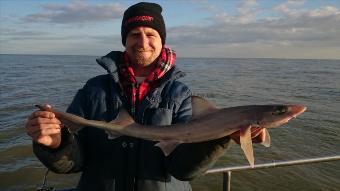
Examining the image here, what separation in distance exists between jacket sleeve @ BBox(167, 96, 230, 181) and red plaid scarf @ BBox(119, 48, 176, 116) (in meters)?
0.71

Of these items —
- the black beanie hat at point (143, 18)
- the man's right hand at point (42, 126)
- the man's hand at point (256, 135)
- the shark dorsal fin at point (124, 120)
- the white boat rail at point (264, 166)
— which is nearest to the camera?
the man's hand at point (256, 135)

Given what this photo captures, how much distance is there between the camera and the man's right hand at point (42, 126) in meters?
3.11

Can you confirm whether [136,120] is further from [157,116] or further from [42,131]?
[42,131]

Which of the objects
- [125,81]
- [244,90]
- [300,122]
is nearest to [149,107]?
[125,81]

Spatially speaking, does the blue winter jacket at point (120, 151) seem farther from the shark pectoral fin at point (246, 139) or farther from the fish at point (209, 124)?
the shark pectoral fin at point (246, 139)

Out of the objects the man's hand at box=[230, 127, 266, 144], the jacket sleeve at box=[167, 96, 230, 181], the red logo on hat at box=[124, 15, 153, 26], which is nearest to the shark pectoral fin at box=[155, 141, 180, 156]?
the jacket sleeve at box=[167, 96, 230, 181]

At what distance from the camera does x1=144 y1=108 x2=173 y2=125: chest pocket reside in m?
3.77

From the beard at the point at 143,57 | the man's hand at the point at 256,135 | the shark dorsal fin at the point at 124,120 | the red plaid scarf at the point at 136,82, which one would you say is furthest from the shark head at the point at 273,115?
the beard at the point at 143,57

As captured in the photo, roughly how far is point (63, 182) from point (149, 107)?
7.48 meters

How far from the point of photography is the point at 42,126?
3.12m

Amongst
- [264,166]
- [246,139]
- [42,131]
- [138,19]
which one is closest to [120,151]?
[42,131]

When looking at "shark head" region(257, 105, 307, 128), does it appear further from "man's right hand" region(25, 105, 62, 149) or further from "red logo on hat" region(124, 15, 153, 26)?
"red logo on hat" region(124, 15, 153, 26)

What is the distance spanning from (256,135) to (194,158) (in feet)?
2.30

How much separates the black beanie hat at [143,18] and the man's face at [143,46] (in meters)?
0.07
